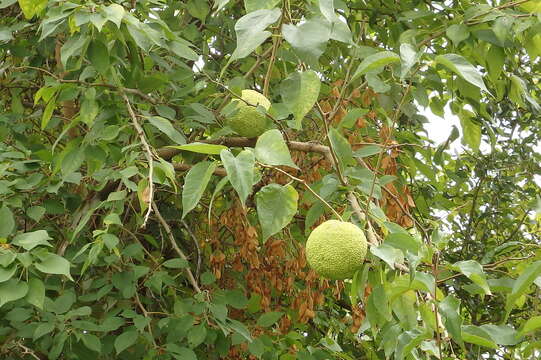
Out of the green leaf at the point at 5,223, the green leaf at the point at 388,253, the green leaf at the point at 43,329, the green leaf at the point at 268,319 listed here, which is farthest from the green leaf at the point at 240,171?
the green leaf at the point at 268,319

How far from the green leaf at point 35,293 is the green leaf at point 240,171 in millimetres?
741

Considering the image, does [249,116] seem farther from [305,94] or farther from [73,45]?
[73,45]

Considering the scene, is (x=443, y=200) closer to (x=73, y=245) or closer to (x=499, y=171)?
(x=499, y=171)

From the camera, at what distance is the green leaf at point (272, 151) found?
1.33 m

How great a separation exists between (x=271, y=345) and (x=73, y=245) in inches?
27.4

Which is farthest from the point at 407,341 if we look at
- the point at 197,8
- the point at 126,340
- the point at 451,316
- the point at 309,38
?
the point at 197,8

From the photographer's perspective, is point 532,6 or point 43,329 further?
point 43,329

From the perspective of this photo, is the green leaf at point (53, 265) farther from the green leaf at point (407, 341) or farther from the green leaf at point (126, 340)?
the green leaf at point (407, 341)

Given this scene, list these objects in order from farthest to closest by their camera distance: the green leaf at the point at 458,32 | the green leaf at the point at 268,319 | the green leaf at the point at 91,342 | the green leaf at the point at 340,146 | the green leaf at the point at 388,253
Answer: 1. the green leaf at the point at 268,319
2. the green leaf at the point at 91,342
3. the green leaf at the point at 458,32
4. the green leaf at the point at 340,146
5. the green leaf at the point at 388,253

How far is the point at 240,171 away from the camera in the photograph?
1.26 metres

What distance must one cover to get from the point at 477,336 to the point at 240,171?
20.1 inches

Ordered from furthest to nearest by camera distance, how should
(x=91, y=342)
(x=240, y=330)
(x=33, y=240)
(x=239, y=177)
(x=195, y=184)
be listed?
1. (x=240, y=330)
2. (x=91, y=342)
3. (x=33, y=240)
4. (x=195, y=184)
5. (x=239, y=177)

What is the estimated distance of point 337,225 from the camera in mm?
1408

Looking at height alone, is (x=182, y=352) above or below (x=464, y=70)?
below
